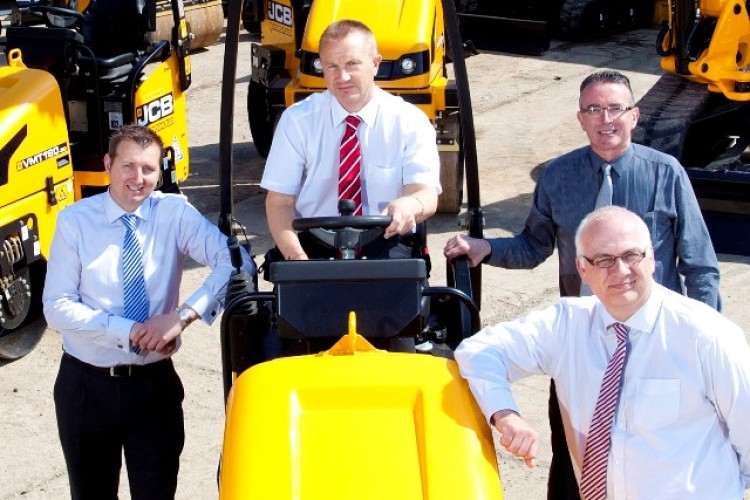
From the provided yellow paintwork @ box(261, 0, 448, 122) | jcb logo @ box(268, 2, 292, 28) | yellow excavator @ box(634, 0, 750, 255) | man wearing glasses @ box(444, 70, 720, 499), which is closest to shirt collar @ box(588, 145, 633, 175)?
man wearing glasses @ box(444, 70, 720, 499)

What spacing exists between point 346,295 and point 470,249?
0.83 metres

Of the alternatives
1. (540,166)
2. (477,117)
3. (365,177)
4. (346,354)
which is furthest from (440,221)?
(346,354)

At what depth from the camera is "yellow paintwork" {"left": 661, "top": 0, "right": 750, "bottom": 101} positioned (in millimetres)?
8719

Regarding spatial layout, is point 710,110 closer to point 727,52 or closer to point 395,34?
point 727,52

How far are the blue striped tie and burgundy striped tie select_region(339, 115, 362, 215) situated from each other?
72 centimetres

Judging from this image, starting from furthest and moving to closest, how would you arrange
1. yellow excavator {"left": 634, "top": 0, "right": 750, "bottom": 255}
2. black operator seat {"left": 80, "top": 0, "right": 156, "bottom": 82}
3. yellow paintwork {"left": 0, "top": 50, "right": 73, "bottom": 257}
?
black operator seat {"left": 80, "top": 0, "right": 156, "bottom": 82} < yellow excavator {"left": 634, "top": 0, "right": 750, "bottom": 255} < yellow paintwork {"left": 0, "top": 50, "right": 73, "bottom": 257}

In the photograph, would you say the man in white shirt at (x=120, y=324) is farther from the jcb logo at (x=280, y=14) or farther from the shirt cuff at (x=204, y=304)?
the jcb logo at (x=280, y=14)

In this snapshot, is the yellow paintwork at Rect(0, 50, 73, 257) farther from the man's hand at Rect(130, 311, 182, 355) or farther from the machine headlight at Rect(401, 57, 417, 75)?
the man's hand at Rect(130, 311, 182, 355)

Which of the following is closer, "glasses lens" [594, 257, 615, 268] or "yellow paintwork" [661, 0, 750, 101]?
"glasses lens" [594, 257, 615, 268]

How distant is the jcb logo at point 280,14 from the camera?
941 centimetres

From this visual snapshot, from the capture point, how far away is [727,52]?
8789 mm

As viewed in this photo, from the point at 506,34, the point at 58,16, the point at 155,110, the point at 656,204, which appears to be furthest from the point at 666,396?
the point at 506,34

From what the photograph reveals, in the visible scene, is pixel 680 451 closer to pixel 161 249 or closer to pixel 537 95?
pixel 161 249

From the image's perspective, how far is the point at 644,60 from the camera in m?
13.8
